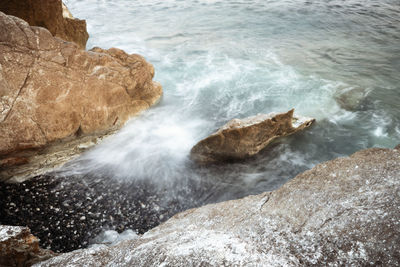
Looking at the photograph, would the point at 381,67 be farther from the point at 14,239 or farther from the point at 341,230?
the point at 14,239

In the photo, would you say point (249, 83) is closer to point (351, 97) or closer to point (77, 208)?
point (351, 97)

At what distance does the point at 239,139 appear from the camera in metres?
5.09

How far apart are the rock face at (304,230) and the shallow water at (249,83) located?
2193 mm

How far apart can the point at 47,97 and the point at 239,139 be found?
150 inches

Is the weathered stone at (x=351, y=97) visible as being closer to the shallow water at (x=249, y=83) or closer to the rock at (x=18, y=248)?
the shallow water at (x=249, y=83)

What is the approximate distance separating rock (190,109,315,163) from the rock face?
2.26m

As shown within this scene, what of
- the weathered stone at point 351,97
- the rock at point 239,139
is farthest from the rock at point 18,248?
the weathered stone at point 351,97

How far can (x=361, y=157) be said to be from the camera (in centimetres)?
282

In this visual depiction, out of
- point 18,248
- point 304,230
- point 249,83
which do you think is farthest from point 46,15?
point 304,230

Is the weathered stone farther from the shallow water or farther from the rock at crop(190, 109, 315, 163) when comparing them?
the rock at crop(190, 109, 315, 163)

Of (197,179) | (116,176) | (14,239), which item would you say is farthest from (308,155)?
(14,239)

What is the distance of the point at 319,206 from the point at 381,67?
1049 cm

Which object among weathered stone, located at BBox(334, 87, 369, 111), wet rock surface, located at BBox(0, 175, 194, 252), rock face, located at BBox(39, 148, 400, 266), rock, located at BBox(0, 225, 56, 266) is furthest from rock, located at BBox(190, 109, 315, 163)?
rock, located at BBox(0, 225, 56, 266)

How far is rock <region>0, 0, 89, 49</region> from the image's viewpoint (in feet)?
18.4
